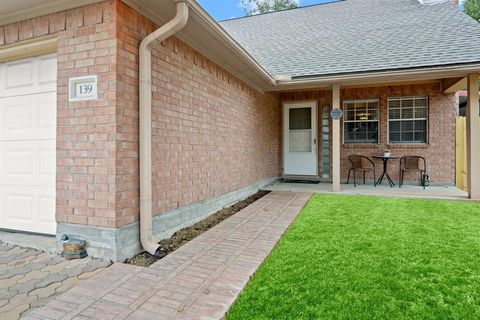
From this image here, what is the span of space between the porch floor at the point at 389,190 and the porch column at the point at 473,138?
313 mm

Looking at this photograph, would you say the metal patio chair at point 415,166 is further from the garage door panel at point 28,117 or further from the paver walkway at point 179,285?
the garage door panel at point 28,117

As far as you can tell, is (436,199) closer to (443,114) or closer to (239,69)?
(443,114)

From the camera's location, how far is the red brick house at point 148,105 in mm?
2949

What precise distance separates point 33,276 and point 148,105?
1.96m

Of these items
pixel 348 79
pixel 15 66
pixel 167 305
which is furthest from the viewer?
pixel 348 79

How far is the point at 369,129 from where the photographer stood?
844 centimetres

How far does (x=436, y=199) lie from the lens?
6105mm

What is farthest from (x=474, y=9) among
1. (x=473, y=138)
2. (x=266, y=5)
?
(x=473, y=138)

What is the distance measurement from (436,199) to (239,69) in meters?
5.04

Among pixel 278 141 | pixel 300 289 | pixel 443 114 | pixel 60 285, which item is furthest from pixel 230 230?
pixel 443 114

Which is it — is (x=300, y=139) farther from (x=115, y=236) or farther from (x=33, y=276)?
(x=33, y=276)

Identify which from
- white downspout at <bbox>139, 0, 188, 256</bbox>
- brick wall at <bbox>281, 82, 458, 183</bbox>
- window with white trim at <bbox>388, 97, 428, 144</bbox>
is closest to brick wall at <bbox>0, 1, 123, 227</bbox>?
white downspout at <bbox>139, 0, 188, 256</bbox>

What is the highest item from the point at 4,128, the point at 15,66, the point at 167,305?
the point at 15,66

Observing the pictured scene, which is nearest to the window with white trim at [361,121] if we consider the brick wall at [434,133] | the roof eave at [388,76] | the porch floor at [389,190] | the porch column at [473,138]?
the brick wall at [434,133]
